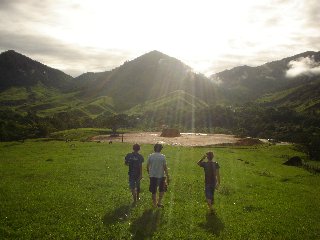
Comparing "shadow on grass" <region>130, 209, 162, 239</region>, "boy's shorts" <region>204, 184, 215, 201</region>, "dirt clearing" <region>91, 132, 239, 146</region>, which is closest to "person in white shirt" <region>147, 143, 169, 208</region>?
"shadow on grass" <region>130, 209, 162, 239</region>

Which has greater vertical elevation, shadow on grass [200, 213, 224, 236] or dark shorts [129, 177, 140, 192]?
dark shorts [129, 177, 140, 192]

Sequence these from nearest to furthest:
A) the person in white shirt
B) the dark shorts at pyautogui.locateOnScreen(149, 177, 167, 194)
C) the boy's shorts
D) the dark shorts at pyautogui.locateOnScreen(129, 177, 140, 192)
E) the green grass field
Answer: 1. the green grass field
2. the person in white shirt
3. the dark shorts at pyautogui.locateOnScreen(149, 177, 167, 194)
4. the boy's shorts
5. the dark shorts at pyautogui.locateOnScreen(129, 177, 140, 192)

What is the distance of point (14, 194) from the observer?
24750 mm

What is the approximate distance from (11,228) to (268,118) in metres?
183

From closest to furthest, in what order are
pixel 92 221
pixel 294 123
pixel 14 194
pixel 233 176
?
1. pixel 92 221
2. pixel 14 194
3. pixel 233 176
4. pixel 294 123

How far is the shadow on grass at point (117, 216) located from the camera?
60.4 feet

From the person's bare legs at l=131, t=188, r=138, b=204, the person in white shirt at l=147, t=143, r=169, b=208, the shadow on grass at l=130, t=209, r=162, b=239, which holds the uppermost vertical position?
the person in white shirt at l=147, t=143, r=169, b=208

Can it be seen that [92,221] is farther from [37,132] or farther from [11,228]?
[37,132]

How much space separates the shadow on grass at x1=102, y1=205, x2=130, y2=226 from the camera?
60.4 feet

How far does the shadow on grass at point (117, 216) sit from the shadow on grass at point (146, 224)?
0.89 meters

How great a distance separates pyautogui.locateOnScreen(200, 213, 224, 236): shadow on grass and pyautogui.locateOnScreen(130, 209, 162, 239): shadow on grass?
2513mm

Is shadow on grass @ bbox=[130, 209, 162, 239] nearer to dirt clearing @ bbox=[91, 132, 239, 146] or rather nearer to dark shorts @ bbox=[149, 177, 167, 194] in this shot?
dark shorts @ bbox=[149, 177, 167, 194]

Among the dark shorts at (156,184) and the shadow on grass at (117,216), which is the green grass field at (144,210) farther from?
the dark shorts at (156,184)

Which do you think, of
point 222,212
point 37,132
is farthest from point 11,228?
point 37,132
